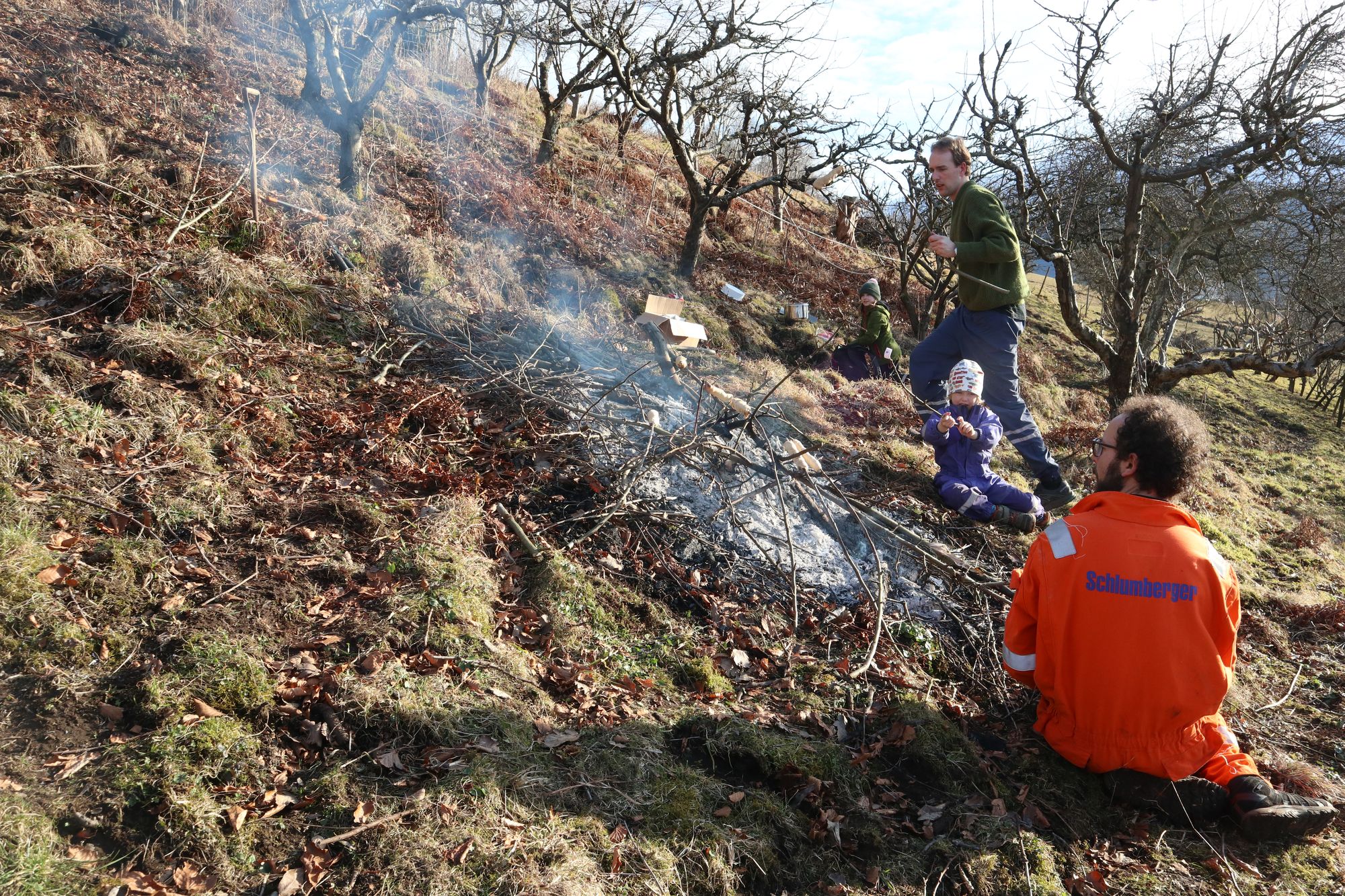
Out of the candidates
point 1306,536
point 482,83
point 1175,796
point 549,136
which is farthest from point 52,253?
point 482,83

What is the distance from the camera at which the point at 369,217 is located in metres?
7.07

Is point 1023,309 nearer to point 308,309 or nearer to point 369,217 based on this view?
point 308,309

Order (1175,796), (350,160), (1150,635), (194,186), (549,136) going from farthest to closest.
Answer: (549,136) < (350,160) < (194,186) < (1175,796) < (1150,635)

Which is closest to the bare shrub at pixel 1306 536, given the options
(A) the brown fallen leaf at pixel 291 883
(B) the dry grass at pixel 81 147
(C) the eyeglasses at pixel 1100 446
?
(C) the eyeglasses at pixel 1100 446

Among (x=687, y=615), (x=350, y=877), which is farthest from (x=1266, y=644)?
(x=350, y=877)

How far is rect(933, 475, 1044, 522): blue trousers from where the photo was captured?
5.05 metres

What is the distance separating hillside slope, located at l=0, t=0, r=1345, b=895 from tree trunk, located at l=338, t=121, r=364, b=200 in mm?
576

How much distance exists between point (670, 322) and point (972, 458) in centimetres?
288

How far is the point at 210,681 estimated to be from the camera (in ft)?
8.52

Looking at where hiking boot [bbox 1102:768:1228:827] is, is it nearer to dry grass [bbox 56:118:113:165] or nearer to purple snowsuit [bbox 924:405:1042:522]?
purple snowsuit [bbox 924:405:1042:522]

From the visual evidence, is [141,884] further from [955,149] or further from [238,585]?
[955,149]

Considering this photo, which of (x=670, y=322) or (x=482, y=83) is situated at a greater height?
(x=482, y=83)

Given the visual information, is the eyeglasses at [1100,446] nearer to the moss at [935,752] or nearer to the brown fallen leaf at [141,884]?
the moss at [935,752]

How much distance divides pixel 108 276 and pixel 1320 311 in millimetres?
17412
